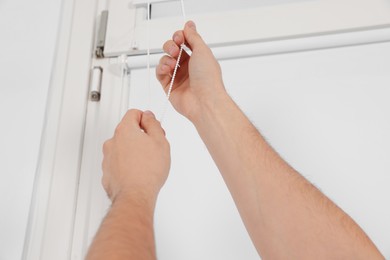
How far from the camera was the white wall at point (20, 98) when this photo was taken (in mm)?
828

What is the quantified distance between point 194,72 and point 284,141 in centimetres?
26

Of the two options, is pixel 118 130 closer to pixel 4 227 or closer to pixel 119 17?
pixel 4 227

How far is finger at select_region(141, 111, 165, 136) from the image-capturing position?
A: 0.70m

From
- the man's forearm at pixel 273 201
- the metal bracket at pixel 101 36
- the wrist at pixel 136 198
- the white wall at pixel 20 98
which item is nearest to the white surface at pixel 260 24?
the metal bracket at pixel 101 36

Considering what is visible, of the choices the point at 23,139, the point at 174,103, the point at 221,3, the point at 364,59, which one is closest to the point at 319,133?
the point at 364,59

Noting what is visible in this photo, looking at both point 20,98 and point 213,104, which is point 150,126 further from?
point 20,98

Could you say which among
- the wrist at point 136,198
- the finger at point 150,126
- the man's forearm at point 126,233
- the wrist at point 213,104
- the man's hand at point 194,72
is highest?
the man's hand at point 194,72

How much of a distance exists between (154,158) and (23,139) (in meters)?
0.39

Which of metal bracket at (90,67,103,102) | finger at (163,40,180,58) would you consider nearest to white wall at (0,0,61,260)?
metal bracket at (90,67,103,102)

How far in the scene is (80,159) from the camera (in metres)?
0.91

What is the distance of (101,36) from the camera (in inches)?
40.6

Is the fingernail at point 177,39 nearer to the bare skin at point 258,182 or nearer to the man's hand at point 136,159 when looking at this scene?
the bare skin at point 258,182

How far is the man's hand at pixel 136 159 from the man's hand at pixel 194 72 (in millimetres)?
127

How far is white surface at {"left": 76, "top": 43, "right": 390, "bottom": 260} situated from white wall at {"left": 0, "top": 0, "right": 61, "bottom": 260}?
0.12 metres
